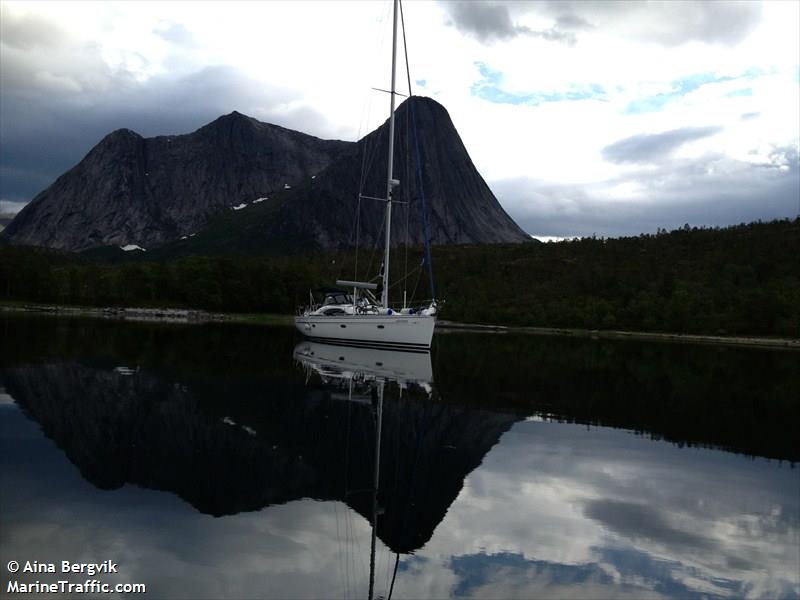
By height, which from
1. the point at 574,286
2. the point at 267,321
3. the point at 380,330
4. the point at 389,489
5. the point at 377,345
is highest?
the point at 574,286

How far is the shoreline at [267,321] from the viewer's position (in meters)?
86.9

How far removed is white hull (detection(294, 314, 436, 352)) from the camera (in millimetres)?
40688

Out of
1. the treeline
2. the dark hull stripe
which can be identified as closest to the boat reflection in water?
the dark hull stripe

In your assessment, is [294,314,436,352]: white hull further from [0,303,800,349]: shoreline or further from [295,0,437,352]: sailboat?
[0,303,800,349]: shoreline

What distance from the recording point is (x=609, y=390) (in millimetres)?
27578

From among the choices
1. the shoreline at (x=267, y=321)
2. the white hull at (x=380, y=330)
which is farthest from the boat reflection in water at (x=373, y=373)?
the shoreline at (x=267, y=321)

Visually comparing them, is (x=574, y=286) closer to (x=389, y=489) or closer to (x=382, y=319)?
(x=382, y=319)

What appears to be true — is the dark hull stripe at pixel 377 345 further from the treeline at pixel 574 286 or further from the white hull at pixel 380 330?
the treeline at pixel 574 286

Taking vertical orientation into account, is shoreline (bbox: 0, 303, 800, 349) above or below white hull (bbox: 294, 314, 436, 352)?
below

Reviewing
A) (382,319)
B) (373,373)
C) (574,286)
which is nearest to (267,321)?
(574,286)

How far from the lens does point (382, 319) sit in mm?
41469

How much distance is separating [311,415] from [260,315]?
303 ft

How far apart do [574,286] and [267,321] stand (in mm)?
58514

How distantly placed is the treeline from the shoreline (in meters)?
3.80
